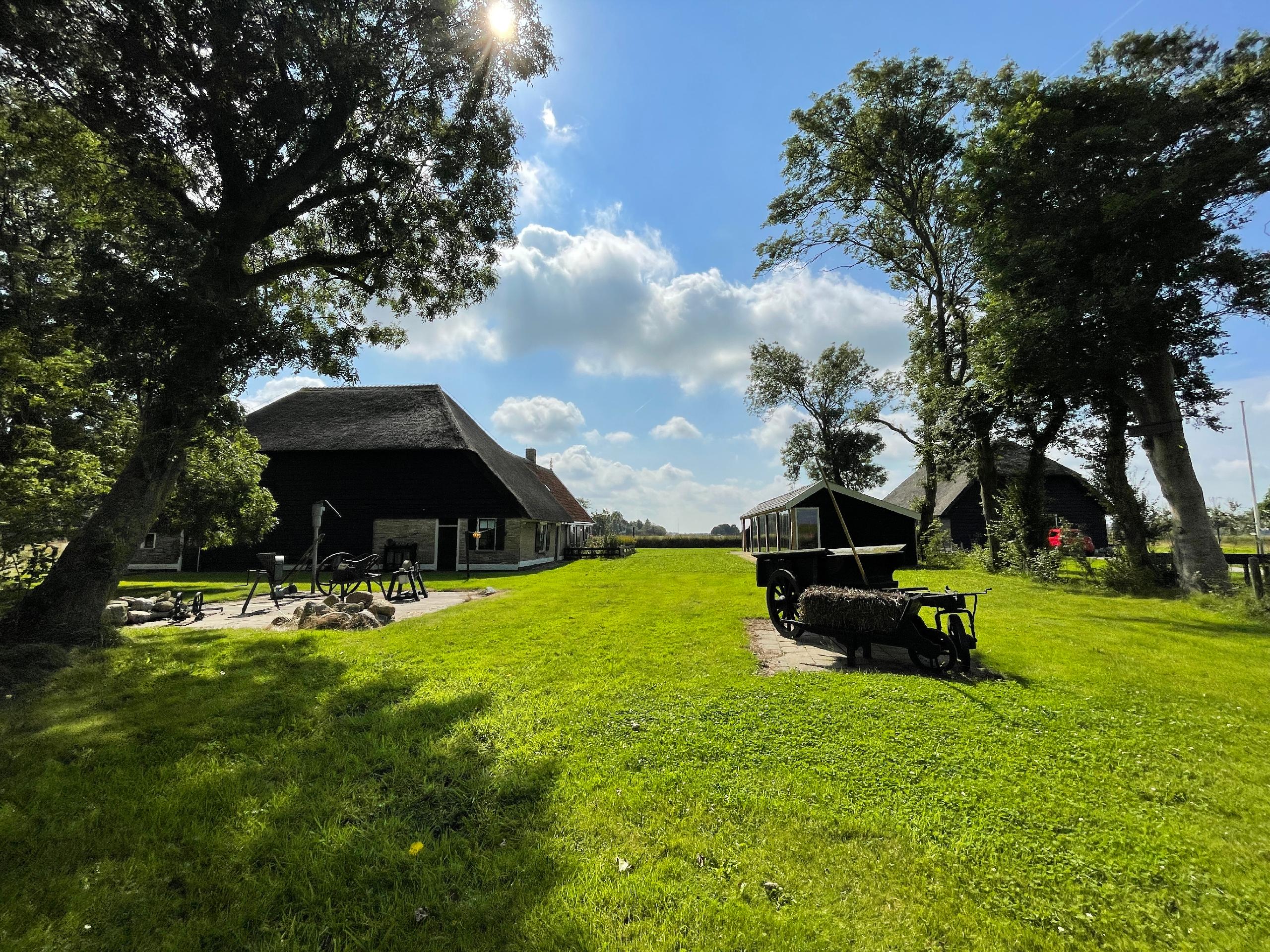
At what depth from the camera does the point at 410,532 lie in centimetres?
2366

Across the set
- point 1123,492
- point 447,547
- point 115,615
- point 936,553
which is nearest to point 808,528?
point 936,553

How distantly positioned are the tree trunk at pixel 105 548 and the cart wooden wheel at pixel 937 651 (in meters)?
10.9

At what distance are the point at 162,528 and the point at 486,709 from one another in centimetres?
2546

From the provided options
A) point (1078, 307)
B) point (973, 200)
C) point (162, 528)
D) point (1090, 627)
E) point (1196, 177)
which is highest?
point (973, 200)

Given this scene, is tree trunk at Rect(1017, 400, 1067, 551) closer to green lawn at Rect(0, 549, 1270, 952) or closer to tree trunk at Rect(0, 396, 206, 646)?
green lawn at Rect(0, 549, 1270, 952)

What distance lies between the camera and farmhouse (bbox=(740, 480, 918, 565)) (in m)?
23.2

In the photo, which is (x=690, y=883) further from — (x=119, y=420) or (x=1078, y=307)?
(x=119, y=420)

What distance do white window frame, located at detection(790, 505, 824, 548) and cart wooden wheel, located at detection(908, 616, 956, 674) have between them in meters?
18.2

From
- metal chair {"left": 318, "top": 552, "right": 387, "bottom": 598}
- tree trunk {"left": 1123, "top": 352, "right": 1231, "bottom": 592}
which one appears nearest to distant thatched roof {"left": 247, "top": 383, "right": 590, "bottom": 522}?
metal chair {"left": 318, "top": 552, "right": 387, "bottom": 598}

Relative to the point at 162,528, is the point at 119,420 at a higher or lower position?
higher

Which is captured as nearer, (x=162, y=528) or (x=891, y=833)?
(x=891, y=833)

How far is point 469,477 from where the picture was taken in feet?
78.4

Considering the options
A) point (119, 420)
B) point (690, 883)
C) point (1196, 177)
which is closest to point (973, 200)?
point (1196, 177)

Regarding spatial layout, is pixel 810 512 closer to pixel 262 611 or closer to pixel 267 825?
pixel 262 611
